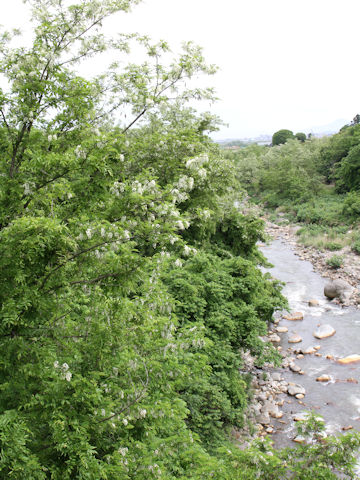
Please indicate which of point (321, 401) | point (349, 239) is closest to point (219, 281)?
point (321, 401)

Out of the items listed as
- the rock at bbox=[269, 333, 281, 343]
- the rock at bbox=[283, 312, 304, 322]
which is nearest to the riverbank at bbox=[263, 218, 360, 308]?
the rock at bbox=[283, 312, 304, 322]

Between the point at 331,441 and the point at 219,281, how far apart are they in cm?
559

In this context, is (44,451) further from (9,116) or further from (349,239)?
(349,239)

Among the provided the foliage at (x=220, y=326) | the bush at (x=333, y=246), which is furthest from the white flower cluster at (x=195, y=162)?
the bush at (x=333, y=246)

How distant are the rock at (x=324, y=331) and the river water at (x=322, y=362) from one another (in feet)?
0.55

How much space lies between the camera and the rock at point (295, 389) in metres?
11.8

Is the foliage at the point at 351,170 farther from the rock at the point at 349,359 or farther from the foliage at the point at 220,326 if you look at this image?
the foliage at the point at 220,326

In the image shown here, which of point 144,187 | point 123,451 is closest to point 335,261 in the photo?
point 144,187

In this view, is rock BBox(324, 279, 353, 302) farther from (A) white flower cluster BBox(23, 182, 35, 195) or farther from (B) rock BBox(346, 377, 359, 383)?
(A) white flower cluster BBox(23, 182, 35, 195)

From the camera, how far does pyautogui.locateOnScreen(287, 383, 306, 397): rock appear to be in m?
11.8

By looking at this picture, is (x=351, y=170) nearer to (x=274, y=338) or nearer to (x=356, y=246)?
(x=356, y=246)

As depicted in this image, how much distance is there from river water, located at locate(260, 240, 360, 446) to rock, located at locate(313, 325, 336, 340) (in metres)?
0.17

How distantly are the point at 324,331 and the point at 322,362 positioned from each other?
2.25 metres

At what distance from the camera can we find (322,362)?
13.5m
